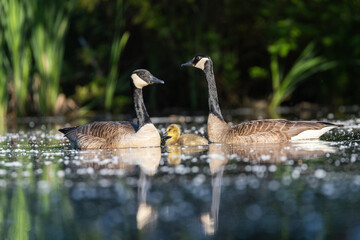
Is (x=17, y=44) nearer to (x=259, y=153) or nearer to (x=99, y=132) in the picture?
(x=99, y=132)

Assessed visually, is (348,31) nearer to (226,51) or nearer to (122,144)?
(226,51)

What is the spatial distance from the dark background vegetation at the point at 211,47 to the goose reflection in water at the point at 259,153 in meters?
13.4

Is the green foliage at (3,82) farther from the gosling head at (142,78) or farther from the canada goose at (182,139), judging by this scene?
the gosling head at (142,78)

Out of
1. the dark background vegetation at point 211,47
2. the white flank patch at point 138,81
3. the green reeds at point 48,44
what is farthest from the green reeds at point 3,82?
the white flank patch at point 138,81

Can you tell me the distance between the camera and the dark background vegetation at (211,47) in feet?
79.0

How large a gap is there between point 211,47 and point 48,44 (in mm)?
8597

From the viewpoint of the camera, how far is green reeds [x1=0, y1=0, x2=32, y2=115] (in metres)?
17.5

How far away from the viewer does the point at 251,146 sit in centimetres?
1055

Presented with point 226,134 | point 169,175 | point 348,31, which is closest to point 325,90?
point 348,31

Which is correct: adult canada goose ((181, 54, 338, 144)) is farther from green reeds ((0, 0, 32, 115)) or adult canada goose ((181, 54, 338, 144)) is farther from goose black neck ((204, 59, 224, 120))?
green reeds ((0, 0, 32, 115))

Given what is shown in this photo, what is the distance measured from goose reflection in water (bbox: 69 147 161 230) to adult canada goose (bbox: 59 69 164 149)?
0.18m

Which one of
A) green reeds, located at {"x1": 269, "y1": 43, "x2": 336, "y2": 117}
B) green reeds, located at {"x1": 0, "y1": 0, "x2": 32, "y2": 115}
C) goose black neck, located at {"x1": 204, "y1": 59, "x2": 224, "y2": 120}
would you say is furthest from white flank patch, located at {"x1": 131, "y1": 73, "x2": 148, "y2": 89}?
green reeds, located at {"x1": 269, "y1": 43, "x2": 336, "y2": 117}

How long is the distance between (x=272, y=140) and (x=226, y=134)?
859mm

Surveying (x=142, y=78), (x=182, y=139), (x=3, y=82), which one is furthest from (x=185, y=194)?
(x=3, y=82)
